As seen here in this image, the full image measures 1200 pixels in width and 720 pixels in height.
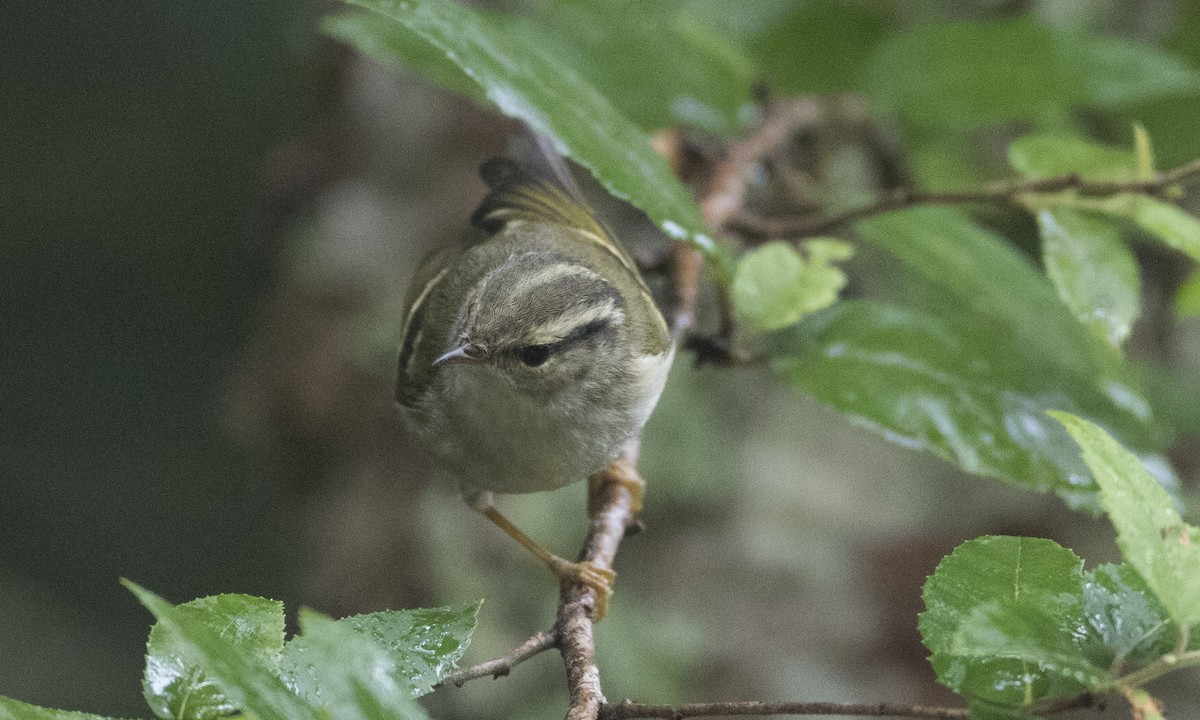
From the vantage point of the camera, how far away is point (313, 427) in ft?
10.9

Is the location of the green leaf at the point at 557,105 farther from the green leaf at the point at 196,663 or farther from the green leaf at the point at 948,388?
the green leaf at the point at 196,663

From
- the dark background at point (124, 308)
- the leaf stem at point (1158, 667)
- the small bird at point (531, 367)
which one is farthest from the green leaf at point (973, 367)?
the dark background at point (124, 308)

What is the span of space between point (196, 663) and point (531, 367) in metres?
0.74

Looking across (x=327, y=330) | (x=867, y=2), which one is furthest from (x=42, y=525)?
(x=867, y=2)

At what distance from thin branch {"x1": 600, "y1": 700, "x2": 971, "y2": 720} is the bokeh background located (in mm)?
1848

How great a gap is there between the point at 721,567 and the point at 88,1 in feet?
9.86

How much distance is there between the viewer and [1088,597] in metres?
0.81

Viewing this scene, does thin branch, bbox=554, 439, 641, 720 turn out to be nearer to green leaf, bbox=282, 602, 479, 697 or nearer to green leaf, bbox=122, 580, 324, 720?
green leaf, bbox=282, 602, 479, 697

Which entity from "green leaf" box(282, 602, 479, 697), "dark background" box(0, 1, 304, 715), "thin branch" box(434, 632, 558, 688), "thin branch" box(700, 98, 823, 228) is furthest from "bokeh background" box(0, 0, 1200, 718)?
"green leaf" box(282, 602, 479, 697)

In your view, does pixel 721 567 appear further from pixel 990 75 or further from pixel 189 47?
pixel 189 47

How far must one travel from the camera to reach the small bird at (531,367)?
1.45 meters

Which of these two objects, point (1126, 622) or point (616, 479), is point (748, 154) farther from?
point (1126, 622)

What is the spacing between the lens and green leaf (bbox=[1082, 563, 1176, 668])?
784 millimetres

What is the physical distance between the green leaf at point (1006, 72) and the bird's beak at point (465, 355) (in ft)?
3.76
